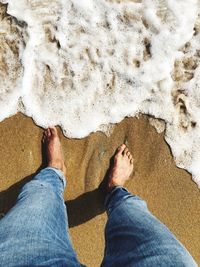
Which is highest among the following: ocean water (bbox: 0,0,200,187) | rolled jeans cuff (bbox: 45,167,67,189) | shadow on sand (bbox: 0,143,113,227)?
ocean water (bbox: 0,0,200,187)

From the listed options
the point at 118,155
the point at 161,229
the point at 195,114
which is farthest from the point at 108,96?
the point at 161,229

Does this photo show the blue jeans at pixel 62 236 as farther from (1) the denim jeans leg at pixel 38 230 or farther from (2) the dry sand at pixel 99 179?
(2) the dry sand at pixel 99 179

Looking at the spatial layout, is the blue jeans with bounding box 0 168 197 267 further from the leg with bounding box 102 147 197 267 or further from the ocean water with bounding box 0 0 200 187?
the ocean water with bounding box 0 0 200 187

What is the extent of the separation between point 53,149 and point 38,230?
74 cm

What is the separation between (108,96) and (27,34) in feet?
2.11

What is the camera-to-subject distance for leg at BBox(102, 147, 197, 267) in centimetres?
188

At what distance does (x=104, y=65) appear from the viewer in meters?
2.84

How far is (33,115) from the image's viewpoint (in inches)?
109

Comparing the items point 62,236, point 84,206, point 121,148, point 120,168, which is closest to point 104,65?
point 121,148

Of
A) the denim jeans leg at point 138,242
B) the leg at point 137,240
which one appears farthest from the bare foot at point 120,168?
the denim jeans leg at point 138,242

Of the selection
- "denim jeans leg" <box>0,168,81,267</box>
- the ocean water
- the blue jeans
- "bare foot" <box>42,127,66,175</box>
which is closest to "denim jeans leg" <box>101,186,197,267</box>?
the blue jeans

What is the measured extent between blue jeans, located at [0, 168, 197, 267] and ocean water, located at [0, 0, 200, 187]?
0.54 meters

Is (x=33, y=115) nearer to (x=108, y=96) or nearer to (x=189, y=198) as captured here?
(x=108, y=96)

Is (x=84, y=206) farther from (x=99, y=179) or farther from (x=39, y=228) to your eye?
(x=39, y=228)
